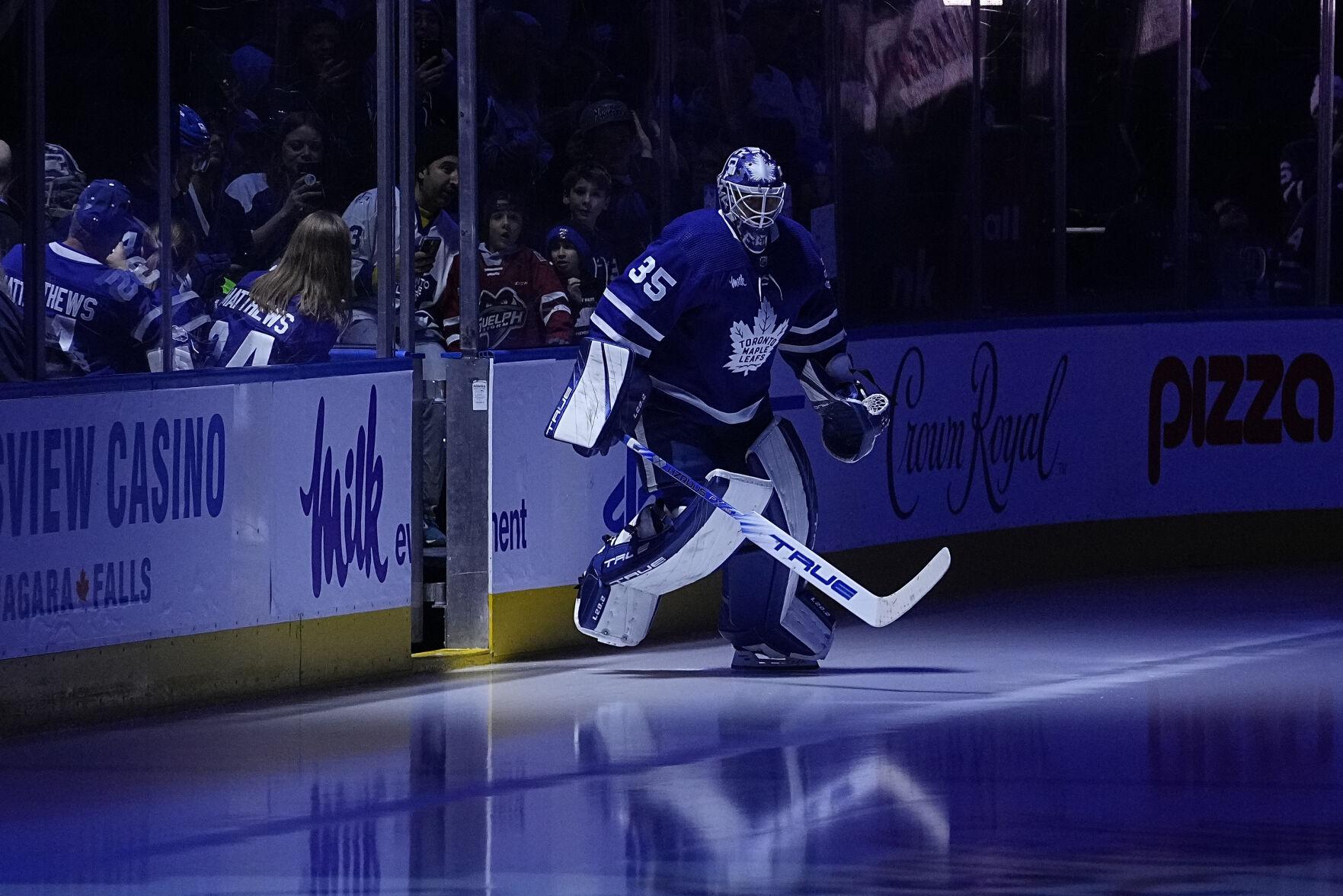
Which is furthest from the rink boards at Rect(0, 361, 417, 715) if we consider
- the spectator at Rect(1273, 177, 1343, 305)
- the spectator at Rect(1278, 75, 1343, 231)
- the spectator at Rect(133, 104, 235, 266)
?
the spectator at Rect(1278, 75, 1343, 231)

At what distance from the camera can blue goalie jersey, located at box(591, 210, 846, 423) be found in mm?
8406

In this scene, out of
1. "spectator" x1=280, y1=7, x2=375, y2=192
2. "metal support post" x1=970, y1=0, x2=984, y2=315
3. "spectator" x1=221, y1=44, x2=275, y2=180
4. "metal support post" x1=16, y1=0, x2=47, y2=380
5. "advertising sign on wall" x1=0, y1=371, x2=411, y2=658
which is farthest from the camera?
"metal support post" x1=970, y1=0, x2=984, y2=315

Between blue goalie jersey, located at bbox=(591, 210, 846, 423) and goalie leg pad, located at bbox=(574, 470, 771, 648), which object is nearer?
blue goalie jersey, located at bbox=(591, 210, 846, 423)

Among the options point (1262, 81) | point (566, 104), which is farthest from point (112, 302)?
point (1262, 81)

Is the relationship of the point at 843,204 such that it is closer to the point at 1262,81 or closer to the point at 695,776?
the point at 1262,81

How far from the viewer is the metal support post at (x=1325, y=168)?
1229 cm

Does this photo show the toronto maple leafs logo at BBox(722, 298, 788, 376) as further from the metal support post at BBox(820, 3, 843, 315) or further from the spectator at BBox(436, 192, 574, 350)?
the metal support post at BBox(820, 3, 843, 315)

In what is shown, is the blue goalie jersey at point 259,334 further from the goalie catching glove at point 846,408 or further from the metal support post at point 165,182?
the goalie catching glove at point 846,408

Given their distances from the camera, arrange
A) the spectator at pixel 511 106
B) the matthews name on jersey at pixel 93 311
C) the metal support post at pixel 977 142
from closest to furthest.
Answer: the matthews name on jersey at pixel 93 311 → the spectator at pixel 511 106 → the metal support post at pixel 977 142

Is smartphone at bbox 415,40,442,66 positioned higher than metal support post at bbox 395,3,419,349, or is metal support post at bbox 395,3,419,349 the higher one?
smartphone at bbox 415,40,442,66

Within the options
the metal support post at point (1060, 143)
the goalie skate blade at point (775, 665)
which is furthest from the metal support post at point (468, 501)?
the metal support post at point (1060, 143)

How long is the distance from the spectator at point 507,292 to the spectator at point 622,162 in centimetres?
43

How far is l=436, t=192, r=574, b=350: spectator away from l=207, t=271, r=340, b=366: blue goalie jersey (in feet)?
1.86

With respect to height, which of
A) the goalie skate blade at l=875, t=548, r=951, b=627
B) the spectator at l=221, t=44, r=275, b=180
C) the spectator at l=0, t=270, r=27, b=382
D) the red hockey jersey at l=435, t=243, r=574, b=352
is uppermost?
the spectator at l=221, t=44, r=275, b=180
